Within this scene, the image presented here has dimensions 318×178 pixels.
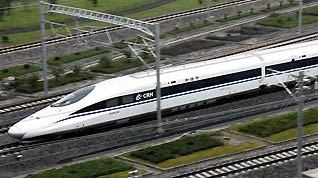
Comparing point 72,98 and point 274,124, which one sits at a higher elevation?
point 72,98

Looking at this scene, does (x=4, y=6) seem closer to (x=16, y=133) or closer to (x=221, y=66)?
(x=221, y=66)

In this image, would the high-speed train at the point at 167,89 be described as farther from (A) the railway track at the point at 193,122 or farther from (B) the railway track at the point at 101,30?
(B) the railway track at the point at 101,30

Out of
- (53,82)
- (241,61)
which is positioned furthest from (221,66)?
(53,82)

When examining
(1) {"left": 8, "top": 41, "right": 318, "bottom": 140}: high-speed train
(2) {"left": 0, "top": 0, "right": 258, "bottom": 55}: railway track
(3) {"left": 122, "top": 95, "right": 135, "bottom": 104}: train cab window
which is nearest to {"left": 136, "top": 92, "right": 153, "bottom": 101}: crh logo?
(1) {"left": 8, "top": 41, "right": 318, "bottom": 140}: high-speed train

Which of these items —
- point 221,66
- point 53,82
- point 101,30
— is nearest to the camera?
point 221,66

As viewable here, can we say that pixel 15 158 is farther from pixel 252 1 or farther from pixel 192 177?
pixel 252 1

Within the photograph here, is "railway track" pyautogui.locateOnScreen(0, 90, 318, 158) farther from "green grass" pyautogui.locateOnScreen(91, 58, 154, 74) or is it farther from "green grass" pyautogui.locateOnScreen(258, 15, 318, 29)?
"green grass" pyautogui.locateOnScreen(258, 15, 318, 29)

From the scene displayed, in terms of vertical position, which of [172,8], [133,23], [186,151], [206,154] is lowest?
[206,154]

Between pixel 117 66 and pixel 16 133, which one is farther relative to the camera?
pixel 117 66
